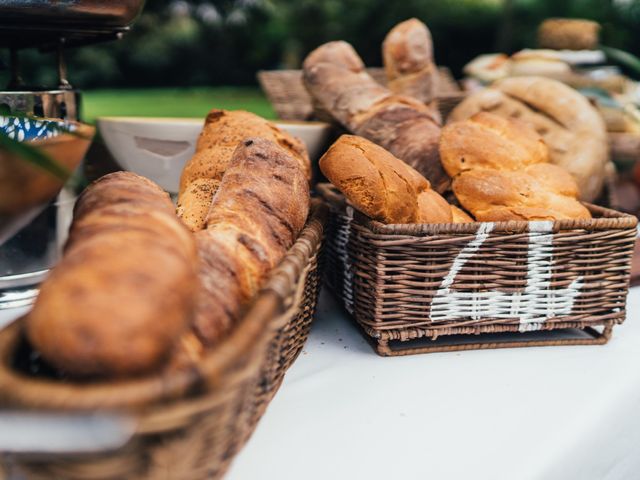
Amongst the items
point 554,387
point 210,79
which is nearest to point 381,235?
point 554,387

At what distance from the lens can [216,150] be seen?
856mm

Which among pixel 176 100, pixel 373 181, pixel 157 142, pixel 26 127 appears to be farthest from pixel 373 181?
pixel 176 100

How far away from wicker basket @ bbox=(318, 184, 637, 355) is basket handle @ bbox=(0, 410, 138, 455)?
0.43 meters

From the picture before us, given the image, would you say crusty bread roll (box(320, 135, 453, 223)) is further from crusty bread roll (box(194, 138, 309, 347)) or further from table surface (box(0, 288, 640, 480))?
table surface (box(0, 288, 640, 480))

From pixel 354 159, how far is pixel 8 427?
1.63 ft

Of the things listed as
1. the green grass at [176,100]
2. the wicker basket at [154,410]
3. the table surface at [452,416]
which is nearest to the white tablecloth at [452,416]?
the table surface at [452,416]

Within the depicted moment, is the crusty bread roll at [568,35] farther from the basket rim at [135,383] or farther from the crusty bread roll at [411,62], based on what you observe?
the basket rim at [135,383]

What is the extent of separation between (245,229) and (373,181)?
20 cm

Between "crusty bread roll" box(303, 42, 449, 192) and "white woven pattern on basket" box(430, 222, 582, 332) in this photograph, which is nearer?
"white woven pattern on basket" box(430, 222, 582, 332)

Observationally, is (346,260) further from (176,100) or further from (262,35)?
(262,35)

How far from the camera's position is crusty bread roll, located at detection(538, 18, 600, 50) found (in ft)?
5.81

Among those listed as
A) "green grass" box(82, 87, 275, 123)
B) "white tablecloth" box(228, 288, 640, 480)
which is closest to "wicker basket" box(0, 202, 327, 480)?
"white tablecloth" box(228, 288, 640, 480)

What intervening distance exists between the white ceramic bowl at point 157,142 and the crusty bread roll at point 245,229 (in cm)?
38

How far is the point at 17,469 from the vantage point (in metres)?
0.39
